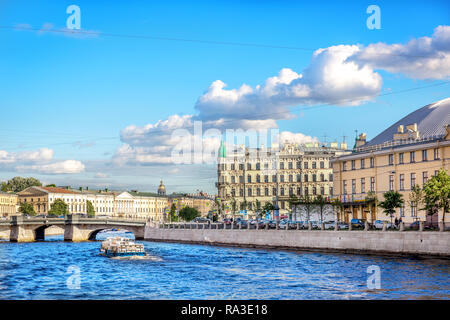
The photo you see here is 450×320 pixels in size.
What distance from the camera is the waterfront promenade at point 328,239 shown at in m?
47.5

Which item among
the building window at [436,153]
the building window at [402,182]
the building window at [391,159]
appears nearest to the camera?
the building window at [436,153]

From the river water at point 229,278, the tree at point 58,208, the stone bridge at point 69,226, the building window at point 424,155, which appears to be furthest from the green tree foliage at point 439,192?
the tree at point 58,208

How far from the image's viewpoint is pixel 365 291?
3212 centimetres

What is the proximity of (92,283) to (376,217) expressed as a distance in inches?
1834

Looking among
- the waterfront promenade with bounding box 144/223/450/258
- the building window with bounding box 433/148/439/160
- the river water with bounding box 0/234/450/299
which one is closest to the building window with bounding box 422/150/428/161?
the building window with bounding box 433/148/439/160

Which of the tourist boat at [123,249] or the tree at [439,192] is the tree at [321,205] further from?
the tourist boat at [123,249]

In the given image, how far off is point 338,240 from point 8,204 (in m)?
159

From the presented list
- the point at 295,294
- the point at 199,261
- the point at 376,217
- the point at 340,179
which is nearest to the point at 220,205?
the point at 340,179

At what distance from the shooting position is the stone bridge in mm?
99875

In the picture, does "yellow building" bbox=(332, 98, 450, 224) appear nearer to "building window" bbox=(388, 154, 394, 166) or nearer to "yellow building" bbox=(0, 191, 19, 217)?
"building window" bbox=(388, 154, 394, 166)

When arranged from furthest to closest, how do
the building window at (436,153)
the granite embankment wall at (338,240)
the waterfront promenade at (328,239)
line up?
the building window at (436,153)
the waterfront promenade at (328,239)
the granite embankment wall at (338,240)

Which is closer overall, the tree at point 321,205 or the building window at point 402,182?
the building window at point 402,182
